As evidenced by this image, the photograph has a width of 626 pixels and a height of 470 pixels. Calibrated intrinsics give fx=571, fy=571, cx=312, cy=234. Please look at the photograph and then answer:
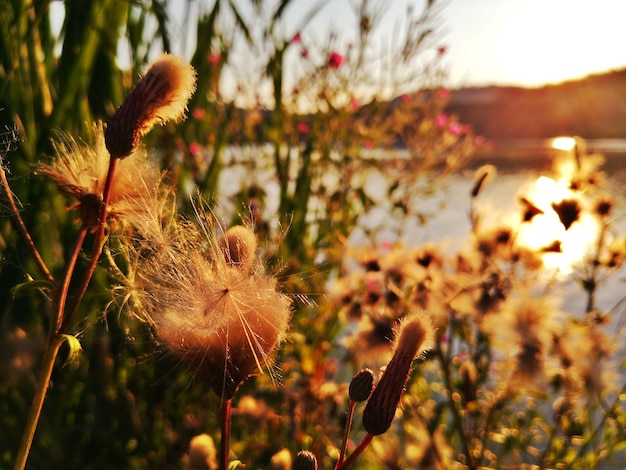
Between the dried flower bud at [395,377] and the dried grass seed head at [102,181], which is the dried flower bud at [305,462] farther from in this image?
the dried grass seed head at [102,181]

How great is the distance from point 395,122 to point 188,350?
86.7 inches

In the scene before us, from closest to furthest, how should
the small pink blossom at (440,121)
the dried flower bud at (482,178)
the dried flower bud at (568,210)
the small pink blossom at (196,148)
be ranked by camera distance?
the dried flower bud at (568,210)
the dried flower bud at (482,178)
the small pink blossom at (196,148)
the small pink blossom at (440,121)

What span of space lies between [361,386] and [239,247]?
0.15m

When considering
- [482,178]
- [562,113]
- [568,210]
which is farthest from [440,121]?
[562,113]

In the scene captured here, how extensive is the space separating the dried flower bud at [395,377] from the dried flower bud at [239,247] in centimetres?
15

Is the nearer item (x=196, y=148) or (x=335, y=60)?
(x=196, y=148)

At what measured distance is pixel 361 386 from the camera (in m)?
0.45

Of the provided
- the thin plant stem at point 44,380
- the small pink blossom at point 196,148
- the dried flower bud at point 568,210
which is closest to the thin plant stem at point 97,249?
the thin plant stem at point 44,380

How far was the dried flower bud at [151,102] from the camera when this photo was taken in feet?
1.36

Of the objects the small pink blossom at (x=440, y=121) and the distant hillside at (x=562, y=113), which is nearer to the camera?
the small pink blossom at (x=440, y=121)

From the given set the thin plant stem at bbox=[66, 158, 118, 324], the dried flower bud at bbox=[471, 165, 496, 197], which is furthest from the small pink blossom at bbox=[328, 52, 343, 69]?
the thin plant stem at bbox=[66, 158, 118, 324]

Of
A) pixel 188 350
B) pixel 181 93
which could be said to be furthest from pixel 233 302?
pixel 181 93

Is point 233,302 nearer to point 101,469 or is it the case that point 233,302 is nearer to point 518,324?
point 518,324

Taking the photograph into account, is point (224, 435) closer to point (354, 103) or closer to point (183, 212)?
point (183, 212)
